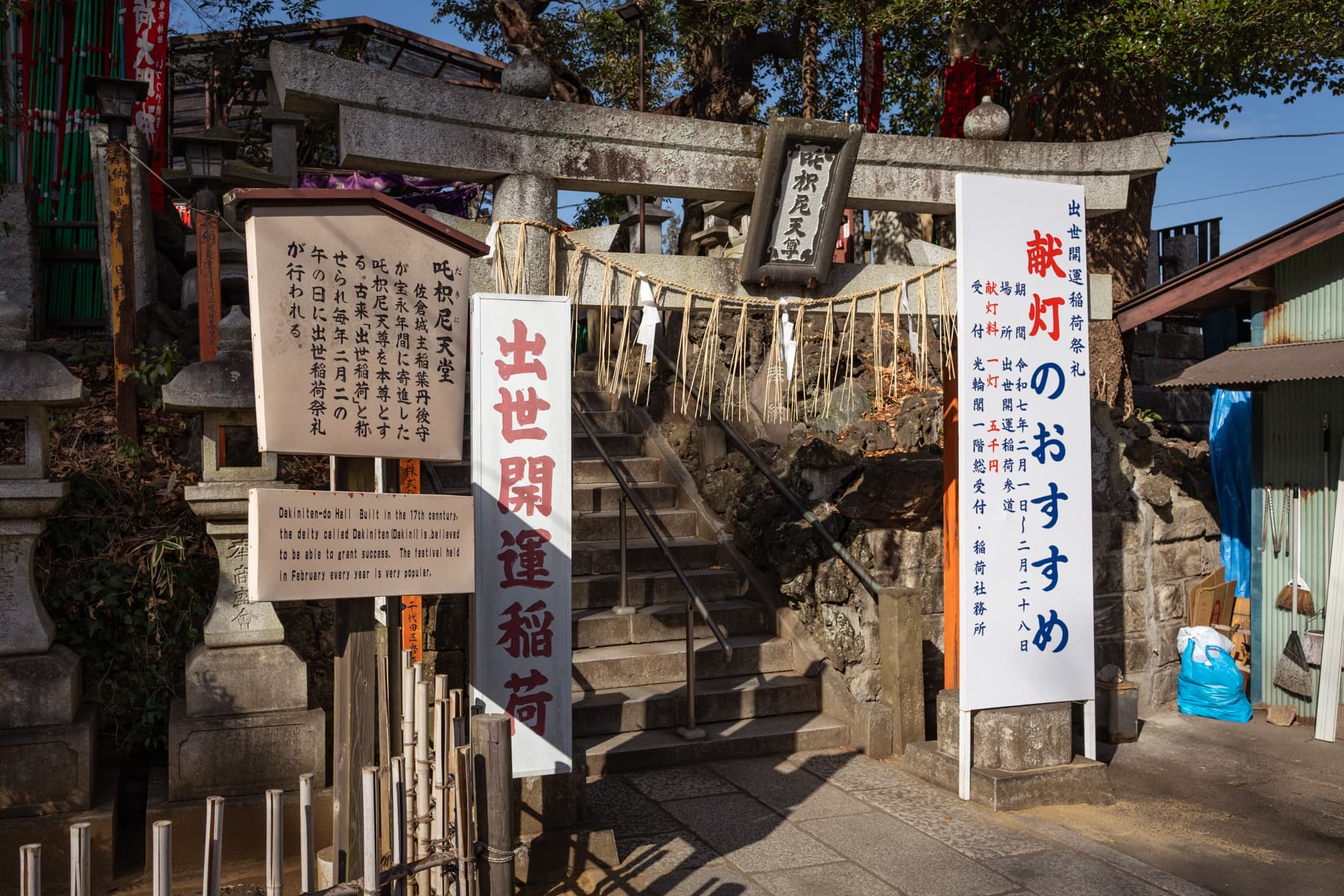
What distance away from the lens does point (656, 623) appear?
9.08m

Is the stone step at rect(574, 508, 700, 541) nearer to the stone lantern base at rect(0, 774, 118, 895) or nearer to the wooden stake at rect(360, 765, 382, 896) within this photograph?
the stone lantern base at rect(0, 774, 118, 895)

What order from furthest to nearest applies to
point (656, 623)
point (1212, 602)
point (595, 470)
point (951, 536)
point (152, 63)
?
point (152, 63) < point (595, 470) < point (1212, 602) < point (656, 623) < point (951, 536)

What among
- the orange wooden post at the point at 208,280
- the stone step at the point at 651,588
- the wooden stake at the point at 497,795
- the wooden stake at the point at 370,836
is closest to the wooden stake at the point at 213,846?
the wooden stake at the point at 370,836

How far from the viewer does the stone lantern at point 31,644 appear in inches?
236

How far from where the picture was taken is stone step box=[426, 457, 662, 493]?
33.8ft

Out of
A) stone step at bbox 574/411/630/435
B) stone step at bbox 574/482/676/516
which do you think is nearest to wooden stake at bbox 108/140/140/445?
stone step at bbox 574/482/676/516

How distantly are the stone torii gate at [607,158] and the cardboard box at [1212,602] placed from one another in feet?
11.6

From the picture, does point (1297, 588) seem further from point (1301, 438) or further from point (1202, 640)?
point (1301, 438)

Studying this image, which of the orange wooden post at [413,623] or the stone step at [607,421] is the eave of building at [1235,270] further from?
the orange wooden post at [413,623]

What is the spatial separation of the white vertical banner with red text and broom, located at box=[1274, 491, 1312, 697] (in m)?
6.91

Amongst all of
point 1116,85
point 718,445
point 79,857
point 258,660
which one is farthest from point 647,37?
point 79,857

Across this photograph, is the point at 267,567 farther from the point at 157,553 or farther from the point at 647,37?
the point at 647,37

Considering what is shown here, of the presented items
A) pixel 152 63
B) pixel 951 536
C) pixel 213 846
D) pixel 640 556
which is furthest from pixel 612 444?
pixel 213 846

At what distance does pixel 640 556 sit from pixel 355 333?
18.2 feet
